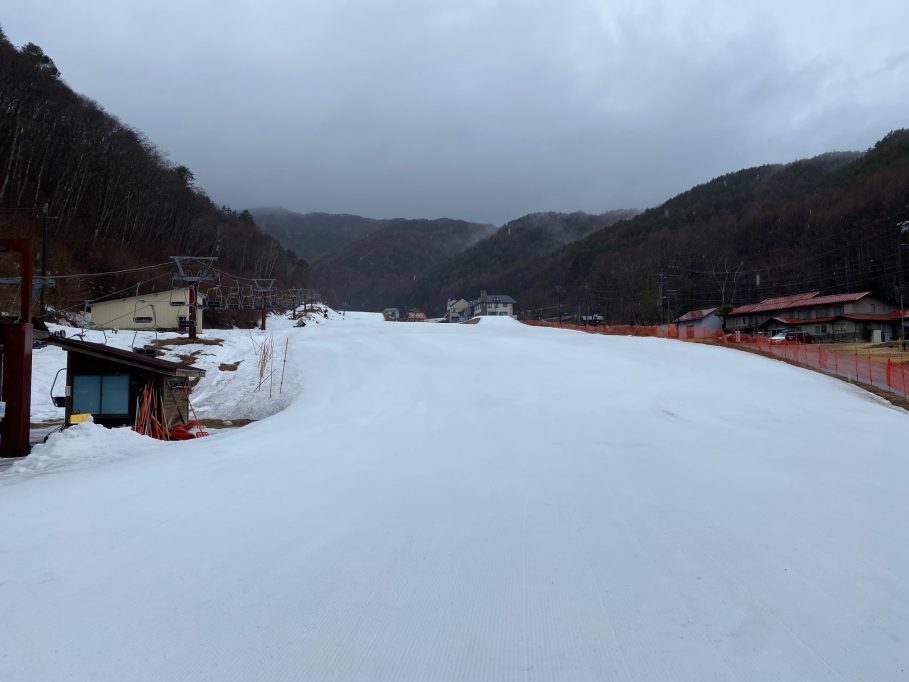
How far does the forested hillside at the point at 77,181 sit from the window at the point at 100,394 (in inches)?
842

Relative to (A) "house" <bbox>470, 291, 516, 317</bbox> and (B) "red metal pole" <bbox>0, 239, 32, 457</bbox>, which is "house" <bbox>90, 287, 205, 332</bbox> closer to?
(B) "red metal pole" <bbox>0, 239, 32, 457</bbox>

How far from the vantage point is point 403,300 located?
625 feet

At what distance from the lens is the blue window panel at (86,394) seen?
12930mm

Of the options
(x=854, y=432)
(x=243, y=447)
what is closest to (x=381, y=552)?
(x=243, y=447)

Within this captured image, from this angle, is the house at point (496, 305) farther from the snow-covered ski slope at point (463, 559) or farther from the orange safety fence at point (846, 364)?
the snow-covered ski slope at point (463, 559)

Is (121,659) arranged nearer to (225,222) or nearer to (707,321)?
(707,321)

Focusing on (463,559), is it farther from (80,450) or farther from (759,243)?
(759,243)

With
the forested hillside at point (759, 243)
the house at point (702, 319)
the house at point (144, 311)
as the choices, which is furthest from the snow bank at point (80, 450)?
the house at point (702, 319)

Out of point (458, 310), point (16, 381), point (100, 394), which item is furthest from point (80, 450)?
point (458, 310)

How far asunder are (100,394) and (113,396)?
30 cm

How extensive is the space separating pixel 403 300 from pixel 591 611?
188605mm

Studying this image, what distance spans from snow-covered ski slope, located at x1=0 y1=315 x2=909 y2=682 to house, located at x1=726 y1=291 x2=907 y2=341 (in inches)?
2206

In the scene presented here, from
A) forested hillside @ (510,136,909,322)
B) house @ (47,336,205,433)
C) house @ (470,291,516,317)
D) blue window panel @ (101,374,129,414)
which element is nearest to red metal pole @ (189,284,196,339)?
house @ (47,336,205,433)

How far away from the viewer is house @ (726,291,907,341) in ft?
187
